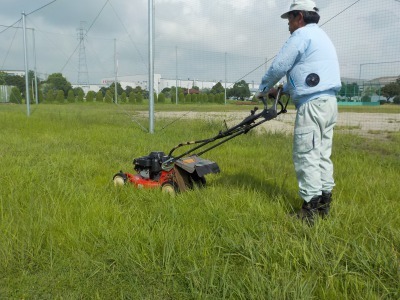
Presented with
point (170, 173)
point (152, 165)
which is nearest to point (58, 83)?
point (152, 165)

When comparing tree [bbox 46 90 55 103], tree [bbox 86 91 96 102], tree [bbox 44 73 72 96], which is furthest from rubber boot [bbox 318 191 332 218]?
tree [bbox 44 73 72 96]

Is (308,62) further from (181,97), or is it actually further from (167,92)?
(181,97)

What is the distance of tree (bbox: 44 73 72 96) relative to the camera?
142 ft

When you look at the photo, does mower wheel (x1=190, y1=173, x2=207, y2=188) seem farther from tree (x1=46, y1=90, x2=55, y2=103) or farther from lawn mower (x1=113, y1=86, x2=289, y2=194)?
tree (x1=46, y1=90, x2=55, y2=103)

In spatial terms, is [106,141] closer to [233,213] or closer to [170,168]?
[170,168]

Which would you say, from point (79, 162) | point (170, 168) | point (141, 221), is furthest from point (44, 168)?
point (141, 221)

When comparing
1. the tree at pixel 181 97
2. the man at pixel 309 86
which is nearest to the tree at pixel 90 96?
the tree at pixel 181 97

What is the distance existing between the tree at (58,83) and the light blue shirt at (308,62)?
147ft

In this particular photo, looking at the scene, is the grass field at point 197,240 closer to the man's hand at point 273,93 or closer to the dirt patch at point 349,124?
the man's hand at point 273,93

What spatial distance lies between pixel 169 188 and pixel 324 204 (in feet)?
4.84

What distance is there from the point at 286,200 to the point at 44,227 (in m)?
2.04

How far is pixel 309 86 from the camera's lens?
100 inches

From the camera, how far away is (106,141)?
6.98m

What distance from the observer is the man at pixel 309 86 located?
2.53 metres
